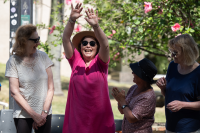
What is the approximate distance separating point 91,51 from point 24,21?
6.09 ft

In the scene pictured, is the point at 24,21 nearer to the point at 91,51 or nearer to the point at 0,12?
the point at 91,51

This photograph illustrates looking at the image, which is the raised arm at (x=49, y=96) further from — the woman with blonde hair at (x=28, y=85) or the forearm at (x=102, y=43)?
the forearm at (x=102, y=43)

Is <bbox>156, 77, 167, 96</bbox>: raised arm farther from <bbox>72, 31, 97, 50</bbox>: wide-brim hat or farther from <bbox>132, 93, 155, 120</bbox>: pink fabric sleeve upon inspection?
<bbox>72, 31, 97, 50</bbox>: wide-brim hat

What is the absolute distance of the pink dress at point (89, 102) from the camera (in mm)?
2734

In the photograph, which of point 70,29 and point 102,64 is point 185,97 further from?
point 70,29

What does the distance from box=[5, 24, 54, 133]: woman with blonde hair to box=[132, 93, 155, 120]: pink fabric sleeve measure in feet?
3.38

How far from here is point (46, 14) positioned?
53.6 feet

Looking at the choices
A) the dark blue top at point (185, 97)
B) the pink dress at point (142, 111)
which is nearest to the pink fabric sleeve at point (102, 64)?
the pink dress at point (142, 111)

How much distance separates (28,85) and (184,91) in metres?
1.63

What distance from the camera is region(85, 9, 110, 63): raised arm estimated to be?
251cm

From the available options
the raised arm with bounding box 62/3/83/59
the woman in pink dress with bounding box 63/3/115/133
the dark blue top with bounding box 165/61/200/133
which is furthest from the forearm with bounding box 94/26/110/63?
the dark blue top with bounding box 165/61/200/133

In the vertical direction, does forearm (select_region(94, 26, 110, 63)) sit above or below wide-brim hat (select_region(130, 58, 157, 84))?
above

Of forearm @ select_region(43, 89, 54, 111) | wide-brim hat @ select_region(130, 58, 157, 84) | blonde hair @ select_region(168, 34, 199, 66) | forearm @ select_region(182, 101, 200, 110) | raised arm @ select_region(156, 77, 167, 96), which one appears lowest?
forearm @ select_region(43, 89, 54, 111)

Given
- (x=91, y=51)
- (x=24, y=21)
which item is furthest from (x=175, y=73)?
(x=24, y=21)
